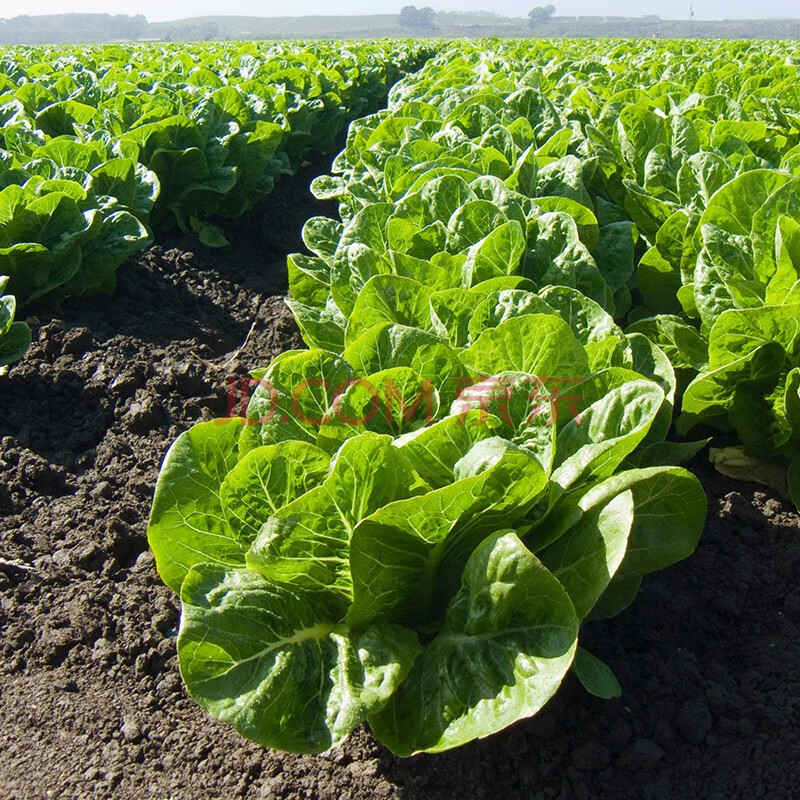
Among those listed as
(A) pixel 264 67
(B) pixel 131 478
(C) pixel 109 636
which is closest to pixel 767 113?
(B) pixel 131 478

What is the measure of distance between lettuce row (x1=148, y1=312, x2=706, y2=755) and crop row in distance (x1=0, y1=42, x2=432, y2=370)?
8.51 ft

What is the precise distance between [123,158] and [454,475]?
4461mm

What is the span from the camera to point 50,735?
247 cm

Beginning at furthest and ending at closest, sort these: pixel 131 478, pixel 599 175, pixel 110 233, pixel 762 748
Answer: pixel 110 233
pixel 599 175
pixel 131 478
pixel 762 748

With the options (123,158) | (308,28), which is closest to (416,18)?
(308,28)

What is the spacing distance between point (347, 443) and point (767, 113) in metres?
4.70

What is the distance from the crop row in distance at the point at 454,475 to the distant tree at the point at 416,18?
145237 millimetres

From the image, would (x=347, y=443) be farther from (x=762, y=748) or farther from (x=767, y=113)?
(x=767, y=113)

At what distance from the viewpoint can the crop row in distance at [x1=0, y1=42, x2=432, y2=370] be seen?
16.1 ft

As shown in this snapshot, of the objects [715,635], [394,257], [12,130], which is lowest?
[715,635]

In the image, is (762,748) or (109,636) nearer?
(762,748)

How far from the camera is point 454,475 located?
77.4 inches

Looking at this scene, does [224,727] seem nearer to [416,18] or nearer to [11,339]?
[11,339]

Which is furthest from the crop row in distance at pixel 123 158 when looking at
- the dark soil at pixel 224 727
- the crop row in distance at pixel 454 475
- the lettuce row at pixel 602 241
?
the crop row in distance at pixel 454 475
